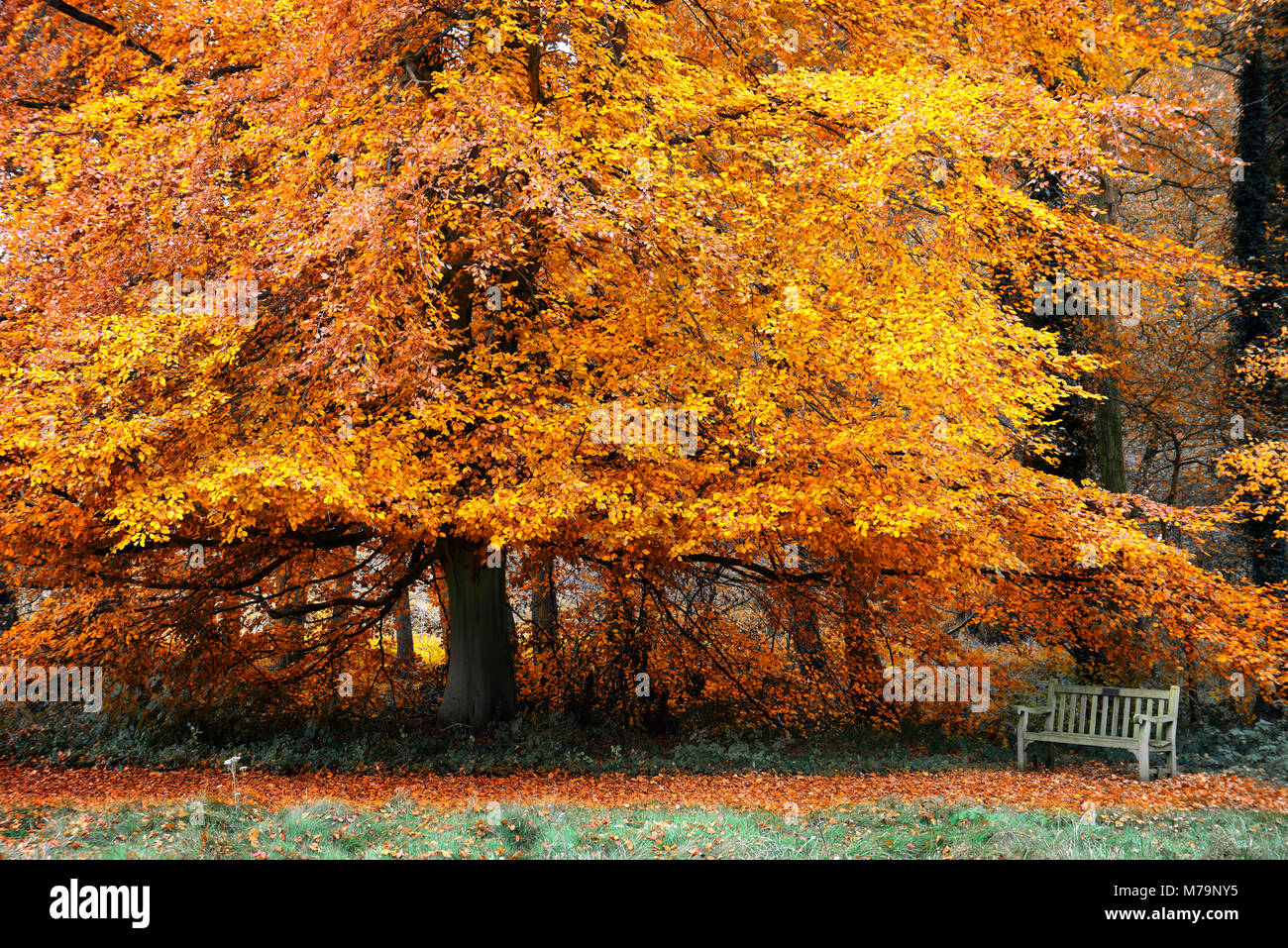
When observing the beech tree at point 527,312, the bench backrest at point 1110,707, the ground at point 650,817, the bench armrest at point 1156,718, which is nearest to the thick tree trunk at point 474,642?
the beech tree at point 527,312

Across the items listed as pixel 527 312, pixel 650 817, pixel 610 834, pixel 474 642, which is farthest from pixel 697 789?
pixel 527 312

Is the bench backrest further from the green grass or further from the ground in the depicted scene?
the green grass

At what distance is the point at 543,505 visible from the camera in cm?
784

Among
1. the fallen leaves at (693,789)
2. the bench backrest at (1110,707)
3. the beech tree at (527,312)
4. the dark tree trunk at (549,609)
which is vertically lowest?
the fallen leaves at (693,789)

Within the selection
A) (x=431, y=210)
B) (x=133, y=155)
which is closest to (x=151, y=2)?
(x=133, y=155)

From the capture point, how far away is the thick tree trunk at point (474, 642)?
1084 cm

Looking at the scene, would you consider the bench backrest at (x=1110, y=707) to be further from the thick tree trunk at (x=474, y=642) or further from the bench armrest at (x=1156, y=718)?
the thick tree trunk at (x=474, y=642)

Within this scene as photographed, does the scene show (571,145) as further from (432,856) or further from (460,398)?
(432,856)

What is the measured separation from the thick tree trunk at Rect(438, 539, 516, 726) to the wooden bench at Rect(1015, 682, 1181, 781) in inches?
241

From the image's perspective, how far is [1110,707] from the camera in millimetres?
10164

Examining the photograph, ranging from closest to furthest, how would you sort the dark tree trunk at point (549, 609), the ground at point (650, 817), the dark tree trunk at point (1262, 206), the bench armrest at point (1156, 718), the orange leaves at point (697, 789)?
the ground at point (650, 817) < the orange leaves at point (697, 789) < the bench armrest at point (1156, 718) < the dark tree trunk at point (1262, 206) < the dark tree trunk at point (549, 609)

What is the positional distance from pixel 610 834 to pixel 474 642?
557 cm

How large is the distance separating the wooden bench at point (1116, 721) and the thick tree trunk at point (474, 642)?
611 cm

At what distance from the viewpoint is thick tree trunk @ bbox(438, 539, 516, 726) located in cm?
1084
